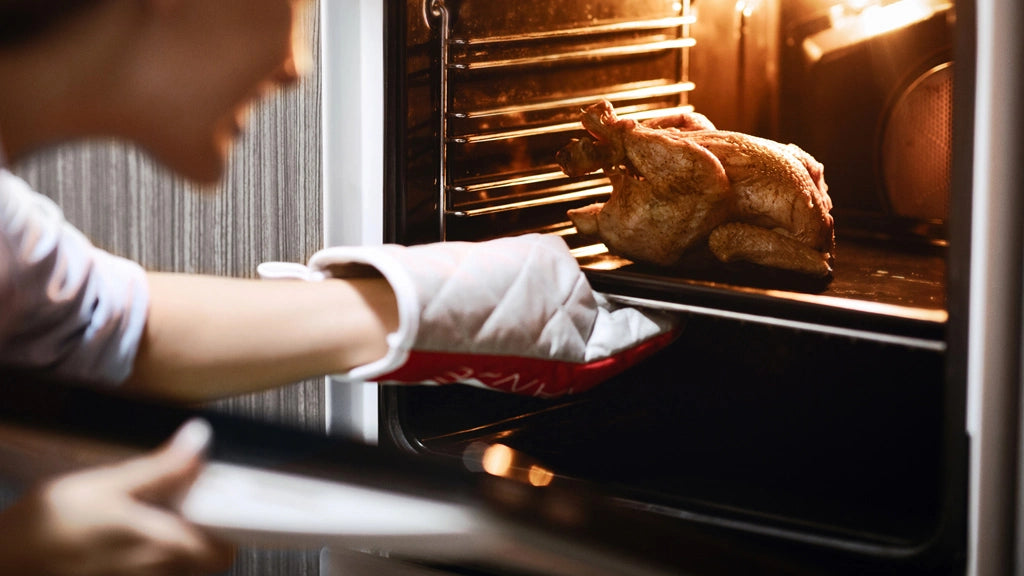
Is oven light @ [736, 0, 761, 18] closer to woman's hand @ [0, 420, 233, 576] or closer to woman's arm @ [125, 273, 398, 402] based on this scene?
woman's arm @ [125, 273, 398, 402]

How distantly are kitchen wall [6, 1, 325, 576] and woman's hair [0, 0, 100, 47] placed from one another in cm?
56

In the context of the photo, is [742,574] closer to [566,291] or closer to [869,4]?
[566,291]

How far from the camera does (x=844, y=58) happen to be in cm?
144

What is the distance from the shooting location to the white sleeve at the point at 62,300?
0.64 metres

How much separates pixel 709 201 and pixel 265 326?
536 mm

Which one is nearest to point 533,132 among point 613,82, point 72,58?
point 613,82

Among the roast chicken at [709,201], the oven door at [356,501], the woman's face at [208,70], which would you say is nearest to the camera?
the oven door at [356,501]

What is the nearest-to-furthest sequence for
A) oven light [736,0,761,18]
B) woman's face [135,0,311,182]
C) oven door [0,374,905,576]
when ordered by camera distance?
oven door [0,374,905,576], woman's face [135,0,311,182], oven light [736,0,761,18]

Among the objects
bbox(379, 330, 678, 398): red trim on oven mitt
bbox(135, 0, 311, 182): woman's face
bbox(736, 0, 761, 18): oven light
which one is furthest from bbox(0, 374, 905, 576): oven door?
bbox(736, 0, 761, 18): oven light

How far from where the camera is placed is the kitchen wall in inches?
43.6

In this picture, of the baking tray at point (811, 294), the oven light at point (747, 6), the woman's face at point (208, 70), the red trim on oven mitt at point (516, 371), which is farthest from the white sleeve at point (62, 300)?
the oven light at point (747, 6)

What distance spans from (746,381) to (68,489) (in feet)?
3.16

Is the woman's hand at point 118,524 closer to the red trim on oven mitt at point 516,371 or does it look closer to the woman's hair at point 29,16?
the woman's hair at point 29,16

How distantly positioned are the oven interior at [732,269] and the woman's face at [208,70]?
450 mm
